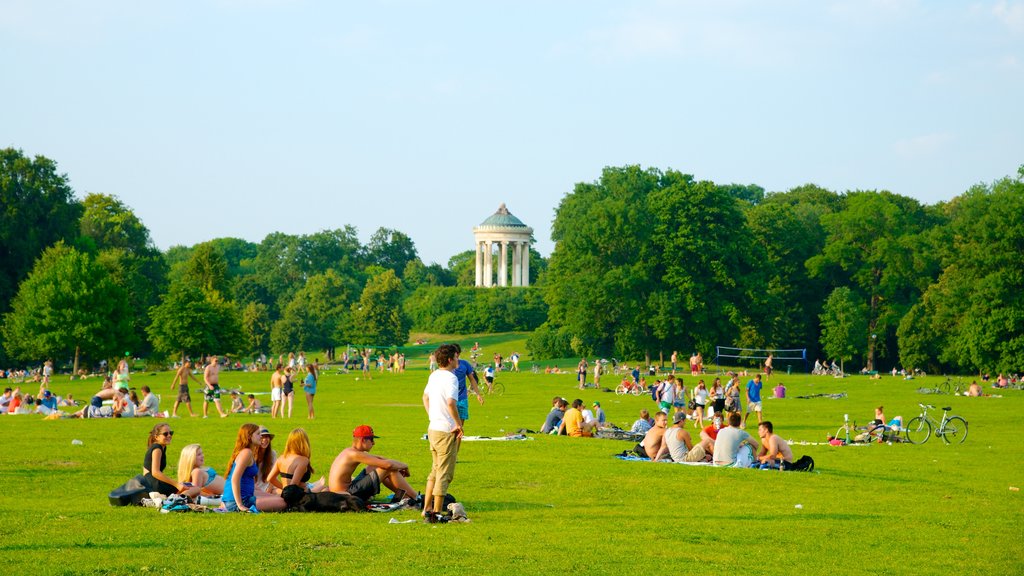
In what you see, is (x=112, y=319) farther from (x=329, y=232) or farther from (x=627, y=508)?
(x=329, y=232)

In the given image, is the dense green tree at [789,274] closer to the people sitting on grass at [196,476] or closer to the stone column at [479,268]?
the stone column at [479,268]

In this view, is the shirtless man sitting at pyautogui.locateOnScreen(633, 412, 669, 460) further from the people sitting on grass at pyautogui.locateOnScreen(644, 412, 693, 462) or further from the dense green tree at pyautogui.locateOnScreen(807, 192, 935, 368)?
the dense green tree at pyautogui.locateOnScreen(807, 192, 935, 368)

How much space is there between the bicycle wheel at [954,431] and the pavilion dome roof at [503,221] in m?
106

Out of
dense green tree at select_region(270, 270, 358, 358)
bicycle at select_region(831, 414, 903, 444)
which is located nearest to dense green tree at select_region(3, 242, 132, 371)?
dense green tree at select_region(270, 270, 358, 358)

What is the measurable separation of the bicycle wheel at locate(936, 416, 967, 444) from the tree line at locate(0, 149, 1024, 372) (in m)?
41.7

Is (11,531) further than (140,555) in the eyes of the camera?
Yes

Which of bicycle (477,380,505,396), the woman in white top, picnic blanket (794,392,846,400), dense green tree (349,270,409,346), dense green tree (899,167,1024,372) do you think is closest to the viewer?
the woman in white top

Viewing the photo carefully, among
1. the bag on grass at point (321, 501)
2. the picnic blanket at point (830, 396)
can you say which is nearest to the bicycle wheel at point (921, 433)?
the bag on grass at point (321, 501)

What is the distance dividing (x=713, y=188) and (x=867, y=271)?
1584cm

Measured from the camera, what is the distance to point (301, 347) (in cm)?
10638

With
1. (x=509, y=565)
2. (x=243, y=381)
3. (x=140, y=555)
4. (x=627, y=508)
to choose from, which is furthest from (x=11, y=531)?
(x=243, y=381)

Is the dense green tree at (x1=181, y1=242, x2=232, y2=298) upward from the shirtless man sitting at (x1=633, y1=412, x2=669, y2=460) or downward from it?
upward

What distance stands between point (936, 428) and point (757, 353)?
5362cm

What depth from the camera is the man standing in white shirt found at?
1355 centimetres
